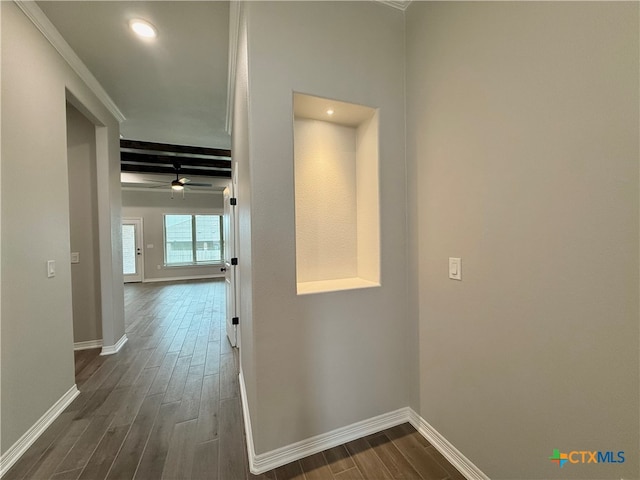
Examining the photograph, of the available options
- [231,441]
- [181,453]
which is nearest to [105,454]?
[181,453]

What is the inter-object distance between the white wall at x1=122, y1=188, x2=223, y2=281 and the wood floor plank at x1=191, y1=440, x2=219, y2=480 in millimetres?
7971

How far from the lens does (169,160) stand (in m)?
5.25

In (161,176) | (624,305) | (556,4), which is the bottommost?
(624,305)

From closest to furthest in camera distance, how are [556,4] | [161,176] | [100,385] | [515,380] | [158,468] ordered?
[556,4] < [515,380] < [158,468] < [100,385] < [161,176]

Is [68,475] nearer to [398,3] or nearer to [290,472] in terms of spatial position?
[290,472]

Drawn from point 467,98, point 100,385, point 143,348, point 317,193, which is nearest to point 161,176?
point 143,348

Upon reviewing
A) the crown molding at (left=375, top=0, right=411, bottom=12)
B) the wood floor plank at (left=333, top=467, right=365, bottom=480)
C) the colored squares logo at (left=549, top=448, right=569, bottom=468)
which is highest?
the crown molding at (left=375, top=0, right=411, bottom=12)

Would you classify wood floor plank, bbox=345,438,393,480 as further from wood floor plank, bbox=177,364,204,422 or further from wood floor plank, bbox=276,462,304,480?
wood floor plank, bbox=177,364,204,422

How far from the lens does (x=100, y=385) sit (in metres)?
2.37

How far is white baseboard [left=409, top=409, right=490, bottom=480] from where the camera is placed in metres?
1.39

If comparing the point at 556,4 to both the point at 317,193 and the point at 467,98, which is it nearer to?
Answer: the point at 467,98

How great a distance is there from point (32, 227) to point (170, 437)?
5.80 feet

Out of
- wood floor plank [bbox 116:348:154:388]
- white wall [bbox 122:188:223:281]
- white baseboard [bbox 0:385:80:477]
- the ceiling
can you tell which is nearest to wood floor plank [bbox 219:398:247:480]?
wood floor plank [bbox 116:348:154:388]

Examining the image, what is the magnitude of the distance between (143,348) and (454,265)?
12.0ft
